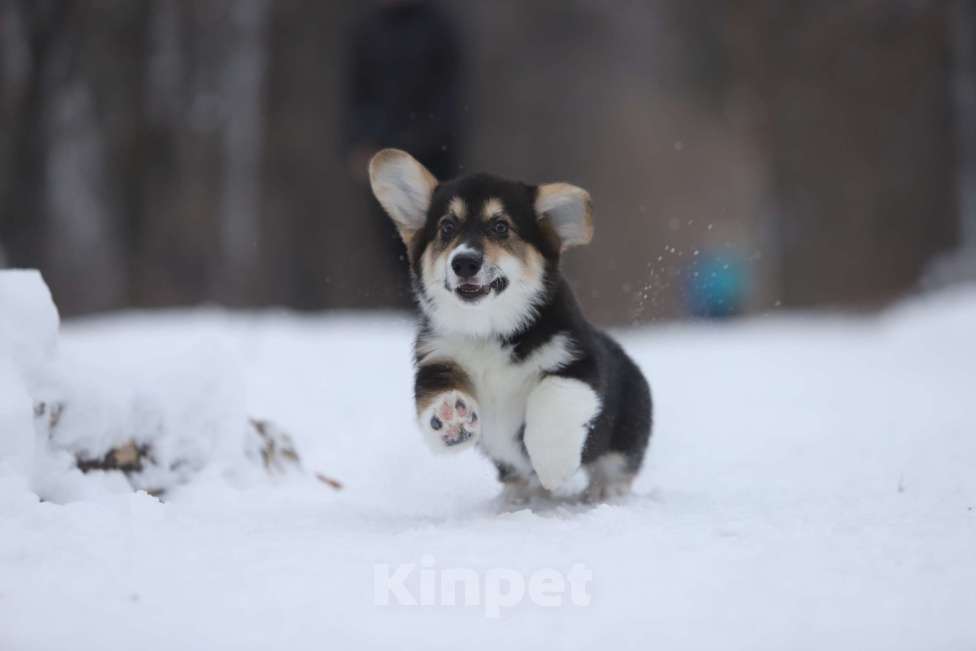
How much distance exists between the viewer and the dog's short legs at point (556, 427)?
312cm

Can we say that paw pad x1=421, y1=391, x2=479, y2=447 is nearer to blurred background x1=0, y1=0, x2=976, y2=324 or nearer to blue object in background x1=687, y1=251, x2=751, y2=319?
blue object in background x1=687, y1=251, x2=751, y2=319

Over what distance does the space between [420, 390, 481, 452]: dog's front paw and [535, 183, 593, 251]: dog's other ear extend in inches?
26.4

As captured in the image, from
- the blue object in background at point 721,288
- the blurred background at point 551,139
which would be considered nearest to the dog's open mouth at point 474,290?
the blue object in background at point 721,288

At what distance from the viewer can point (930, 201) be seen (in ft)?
45.2

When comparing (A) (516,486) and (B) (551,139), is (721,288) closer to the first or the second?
(B) (551,139)

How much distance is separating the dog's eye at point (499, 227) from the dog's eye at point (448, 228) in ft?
0.39

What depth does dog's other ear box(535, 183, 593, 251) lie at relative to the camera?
3.40 meters

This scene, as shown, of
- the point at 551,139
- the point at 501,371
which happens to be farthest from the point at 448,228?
the point at 551,139

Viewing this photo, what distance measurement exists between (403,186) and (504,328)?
0.61 m

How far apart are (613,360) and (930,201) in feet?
37.2

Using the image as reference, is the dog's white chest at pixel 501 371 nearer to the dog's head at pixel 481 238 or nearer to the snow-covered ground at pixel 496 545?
the dog's head at pixel 481 238

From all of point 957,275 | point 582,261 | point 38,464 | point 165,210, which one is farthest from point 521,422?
point 165,210

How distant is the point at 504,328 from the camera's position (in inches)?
132

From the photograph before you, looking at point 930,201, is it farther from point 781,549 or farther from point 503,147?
point 781,549
